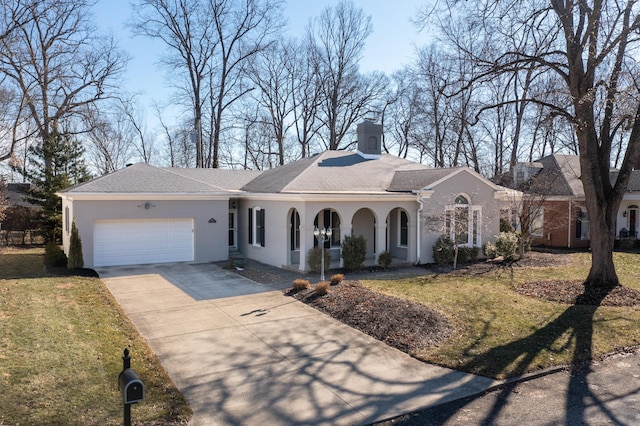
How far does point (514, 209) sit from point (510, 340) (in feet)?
41.1

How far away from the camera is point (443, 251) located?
17.6m

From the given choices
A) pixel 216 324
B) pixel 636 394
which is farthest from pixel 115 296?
pixel 636 394

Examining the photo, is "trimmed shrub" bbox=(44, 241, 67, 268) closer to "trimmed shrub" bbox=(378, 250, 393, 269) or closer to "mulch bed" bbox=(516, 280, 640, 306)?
"trimmed shrub" bbox=(378, 250, 393, 269)

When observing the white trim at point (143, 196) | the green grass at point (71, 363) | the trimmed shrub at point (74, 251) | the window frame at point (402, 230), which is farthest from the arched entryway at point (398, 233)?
the trimmed shrub at point (74, 251)

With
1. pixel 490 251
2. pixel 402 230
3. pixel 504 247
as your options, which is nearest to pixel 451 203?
pixel 402 230

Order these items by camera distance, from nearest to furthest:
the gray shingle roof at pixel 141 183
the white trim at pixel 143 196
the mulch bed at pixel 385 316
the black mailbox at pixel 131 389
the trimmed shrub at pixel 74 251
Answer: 1. the black mailbox at pixel 131 389
2. the mulch bed at pixel 385 316
3. the trimmed shrub at pixel 74 251
4. the white trim at pixel 143 196
5. the gray shingle roof at pixel 141 183

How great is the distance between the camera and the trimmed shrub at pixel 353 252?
16.0 m

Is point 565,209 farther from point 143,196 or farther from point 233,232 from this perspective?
point 143,196

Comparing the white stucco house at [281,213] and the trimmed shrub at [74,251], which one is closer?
the trimmed shrub at [74,251]

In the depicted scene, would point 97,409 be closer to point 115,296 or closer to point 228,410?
point 228,410

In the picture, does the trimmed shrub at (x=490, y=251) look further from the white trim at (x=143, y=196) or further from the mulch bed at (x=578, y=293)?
the white trim at (x=143, y=196)

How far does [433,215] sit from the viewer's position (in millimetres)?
17672

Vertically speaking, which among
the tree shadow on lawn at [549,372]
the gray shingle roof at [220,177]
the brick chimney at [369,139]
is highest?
the brick chimney at [369,139]

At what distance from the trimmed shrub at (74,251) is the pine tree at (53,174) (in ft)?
26.9
